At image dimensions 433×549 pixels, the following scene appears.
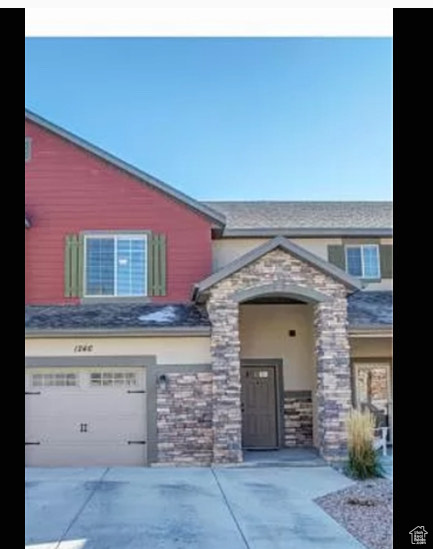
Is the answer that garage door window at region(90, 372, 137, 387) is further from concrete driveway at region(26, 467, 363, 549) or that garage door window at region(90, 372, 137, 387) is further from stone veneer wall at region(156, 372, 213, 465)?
concrete driveway at region(26, 467, 363, 549)

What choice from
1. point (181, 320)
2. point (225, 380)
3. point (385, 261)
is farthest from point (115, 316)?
point (385, 261)

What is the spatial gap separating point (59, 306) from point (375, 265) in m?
8.00

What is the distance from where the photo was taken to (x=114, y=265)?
1493 cm

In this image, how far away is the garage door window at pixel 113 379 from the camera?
43.9 ft

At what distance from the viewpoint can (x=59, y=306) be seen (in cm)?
1467

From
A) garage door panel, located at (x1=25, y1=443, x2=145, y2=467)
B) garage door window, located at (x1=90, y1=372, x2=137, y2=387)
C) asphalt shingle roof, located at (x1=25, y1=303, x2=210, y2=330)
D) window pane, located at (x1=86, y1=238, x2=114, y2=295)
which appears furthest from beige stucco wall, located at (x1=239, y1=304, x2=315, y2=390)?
garage door panel, located at (x1=25, y1=443, x2=145, y2=467)

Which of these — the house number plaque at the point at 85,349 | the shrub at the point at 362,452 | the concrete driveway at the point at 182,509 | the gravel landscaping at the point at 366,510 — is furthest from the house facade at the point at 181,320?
the gravel landscaping at the point at 366,510

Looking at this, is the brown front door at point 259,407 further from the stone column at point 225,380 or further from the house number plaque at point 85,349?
the house number plaque at point 85,349

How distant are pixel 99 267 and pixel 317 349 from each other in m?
5.48

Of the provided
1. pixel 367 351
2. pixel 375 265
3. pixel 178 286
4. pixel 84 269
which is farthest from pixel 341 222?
pixel 84 269

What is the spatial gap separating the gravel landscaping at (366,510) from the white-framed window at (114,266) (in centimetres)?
686

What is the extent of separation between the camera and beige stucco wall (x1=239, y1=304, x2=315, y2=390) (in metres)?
14.8

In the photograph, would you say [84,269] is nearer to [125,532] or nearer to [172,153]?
[172,153]

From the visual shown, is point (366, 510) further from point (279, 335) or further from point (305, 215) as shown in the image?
point (305, 215)
